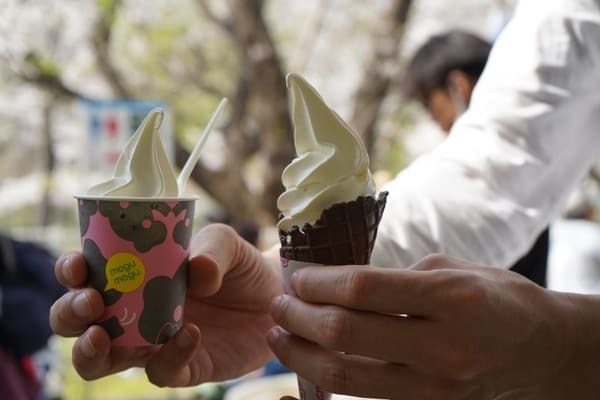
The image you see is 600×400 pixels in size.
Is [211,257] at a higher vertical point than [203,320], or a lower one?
higher

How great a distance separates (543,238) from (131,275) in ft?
5.91

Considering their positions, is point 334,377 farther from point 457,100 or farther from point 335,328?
point 457,100

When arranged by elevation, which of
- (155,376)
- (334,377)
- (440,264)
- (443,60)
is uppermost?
(443,60)

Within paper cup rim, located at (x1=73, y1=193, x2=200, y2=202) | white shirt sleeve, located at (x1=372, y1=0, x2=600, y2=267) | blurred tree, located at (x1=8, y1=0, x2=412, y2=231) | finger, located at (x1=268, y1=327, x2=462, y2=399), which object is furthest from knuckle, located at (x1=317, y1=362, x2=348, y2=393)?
blurred tree, located at (x1=8, y1=0, x2=412, y2=231)

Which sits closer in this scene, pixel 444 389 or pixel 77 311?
pixel 444 389

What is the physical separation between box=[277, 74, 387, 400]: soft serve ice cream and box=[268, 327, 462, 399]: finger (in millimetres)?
92

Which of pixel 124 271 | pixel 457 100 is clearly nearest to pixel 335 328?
pixel 124 271

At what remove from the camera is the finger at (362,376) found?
0.77 metres

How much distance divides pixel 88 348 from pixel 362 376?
428mm

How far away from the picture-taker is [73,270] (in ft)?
3.23

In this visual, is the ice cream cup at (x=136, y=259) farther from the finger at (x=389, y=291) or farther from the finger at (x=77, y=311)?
the finger at (x=389, y=291)

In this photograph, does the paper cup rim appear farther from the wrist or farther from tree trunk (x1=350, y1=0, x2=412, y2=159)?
tree trunk (x1=350, y1=0, x2=412, y2=159)

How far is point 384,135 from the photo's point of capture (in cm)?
792

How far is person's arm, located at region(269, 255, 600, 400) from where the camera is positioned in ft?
2.46
